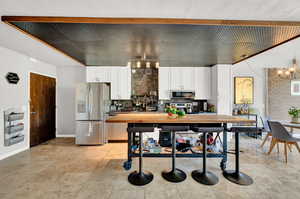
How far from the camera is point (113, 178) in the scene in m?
2.45

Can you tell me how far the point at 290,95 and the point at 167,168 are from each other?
18.6 ft

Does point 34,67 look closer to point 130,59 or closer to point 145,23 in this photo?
point 130,59

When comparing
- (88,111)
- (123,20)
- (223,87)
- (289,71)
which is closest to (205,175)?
(123,20)

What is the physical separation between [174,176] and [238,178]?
1.03 metres

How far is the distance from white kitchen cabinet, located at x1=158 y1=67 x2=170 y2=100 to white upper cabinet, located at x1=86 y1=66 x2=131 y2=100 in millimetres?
1028

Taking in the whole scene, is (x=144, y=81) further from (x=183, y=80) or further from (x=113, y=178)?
(x=113, y=178)

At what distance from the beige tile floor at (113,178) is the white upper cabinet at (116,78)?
6.28 ft

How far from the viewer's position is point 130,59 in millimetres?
4121

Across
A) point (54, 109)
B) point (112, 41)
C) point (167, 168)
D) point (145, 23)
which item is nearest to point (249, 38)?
point (145, 23)

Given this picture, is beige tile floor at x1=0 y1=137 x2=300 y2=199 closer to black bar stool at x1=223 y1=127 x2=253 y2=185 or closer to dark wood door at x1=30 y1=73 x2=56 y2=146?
black bar stool at x1=223 y1=127 x2=253 y2=185

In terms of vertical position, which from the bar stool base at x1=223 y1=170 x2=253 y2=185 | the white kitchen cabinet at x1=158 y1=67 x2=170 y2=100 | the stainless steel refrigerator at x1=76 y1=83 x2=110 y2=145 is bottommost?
the bar stool base at x1=223 y1=170 x2=253 y2=185

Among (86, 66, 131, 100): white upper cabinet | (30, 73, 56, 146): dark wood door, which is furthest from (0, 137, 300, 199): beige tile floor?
(86, 66, 131, 100): white upper cabinet

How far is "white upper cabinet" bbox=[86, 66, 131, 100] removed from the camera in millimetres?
4836

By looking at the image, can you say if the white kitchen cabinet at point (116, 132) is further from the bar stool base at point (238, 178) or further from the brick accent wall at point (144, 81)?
the bar stool base at point (238, 178)
